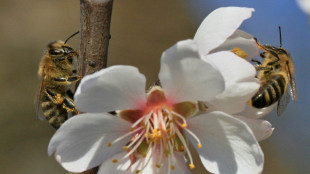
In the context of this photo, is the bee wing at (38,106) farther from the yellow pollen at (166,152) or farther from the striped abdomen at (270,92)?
the striped abdomen at (270,92)

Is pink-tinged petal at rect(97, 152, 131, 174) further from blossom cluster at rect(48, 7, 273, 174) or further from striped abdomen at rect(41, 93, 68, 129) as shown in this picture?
striped abdomen at rect(41, 93, 68, 129)

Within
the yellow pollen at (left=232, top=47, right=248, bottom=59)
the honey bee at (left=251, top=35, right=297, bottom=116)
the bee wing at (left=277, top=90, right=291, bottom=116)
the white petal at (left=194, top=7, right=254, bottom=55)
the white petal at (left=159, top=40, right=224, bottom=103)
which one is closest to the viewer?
the white petal at (left=159, top=40, right=224, bottom=103)

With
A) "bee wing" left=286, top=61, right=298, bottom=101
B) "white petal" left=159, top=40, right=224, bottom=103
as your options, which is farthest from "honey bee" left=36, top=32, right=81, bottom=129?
"bee wing" left=286, top=61, right=298, bottom=101

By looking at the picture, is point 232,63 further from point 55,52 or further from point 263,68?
point 55,52

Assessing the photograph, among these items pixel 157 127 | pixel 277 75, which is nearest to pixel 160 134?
pixel 157 127

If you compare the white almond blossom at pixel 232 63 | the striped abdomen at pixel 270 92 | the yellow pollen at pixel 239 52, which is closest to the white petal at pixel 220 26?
the white almond blossom at pixel 232 63

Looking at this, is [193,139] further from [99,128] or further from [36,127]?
[36,127]

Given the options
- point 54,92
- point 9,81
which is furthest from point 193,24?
point 54,92
